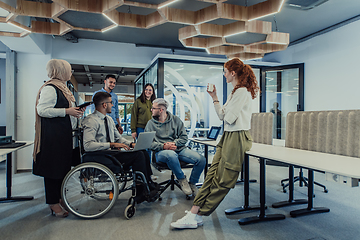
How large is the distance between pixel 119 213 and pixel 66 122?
3.60ft

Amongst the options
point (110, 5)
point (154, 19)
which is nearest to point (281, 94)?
point (154, 19)

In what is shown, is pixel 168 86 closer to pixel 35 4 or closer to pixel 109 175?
pixel 35 4

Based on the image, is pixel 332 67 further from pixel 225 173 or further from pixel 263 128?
pixel 225 173

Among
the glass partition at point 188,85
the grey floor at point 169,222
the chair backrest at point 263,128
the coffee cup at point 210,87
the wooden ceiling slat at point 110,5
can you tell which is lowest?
the grey floor at point 169,222

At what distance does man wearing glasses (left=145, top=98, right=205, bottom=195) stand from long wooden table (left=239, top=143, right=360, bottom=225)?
2.40ft

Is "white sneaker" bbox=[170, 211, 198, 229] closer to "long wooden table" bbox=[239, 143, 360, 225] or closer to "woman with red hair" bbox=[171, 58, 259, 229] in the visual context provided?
"woman with red hair" bbox=[171, 58, 259, 229]

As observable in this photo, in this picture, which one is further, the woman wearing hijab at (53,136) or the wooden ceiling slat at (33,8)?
the wooden ceiling slat at (33,8)

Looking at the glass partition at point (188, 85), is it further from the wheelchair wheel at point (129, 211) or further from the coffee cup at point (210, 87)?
the wheelchair wheel at point (129, 211)

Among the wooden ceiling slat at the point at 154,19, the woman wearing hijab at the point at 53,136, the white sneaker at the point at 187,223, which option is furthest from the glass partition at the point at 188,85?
the white sneaker at the point at 187,223

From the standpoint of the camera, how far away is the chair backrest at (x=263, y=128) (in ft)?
10.2

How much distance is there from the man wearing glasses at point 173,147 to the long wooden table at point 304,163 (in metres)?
0.73

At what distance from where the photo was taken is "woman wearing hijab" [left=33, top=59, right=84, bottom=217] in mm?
2193

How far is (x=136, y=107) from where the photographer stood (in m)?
4.07

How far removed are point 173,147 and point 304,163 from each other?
5.06 feet
